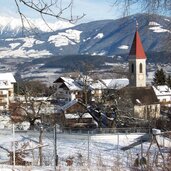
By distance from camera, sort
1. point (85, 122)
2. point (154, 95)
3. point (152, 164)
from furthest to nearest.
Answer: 1. point (154, 95)
2. point (85, 122)
3. point (152, 164)

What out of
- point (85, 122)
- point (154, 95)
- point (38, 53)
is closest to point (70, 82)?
point (154, 95)

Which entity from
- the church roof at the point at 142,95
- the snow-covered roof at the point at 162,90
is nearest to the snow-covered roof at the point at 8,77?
the church roof at the point at 142,95

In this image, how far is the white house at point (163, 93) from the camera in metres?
36.8

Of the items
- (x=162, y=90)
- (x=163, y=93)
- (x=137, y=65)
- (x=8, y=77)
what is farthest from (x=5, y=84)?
(x=163, y=93)

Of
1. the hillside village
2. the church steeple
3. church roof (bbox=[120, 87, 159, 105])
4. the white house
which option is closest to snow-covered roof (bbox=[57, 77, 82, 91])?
the hillside village

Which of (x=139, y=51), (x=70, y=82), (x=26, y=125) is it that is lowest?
(x=26, y=125)

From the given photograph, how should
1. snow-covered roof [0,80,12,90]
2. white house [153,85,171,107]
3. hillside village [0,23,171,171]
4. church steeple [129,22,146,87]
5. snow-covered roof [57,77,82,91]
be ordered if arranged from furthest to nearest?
church steeple [129,22,146,87]
snow-covered roof [0,80,12,90]
snow-covered roof [57,77,82,91]
white house [153,85,171,107]
hillside village [0,23,171,171]

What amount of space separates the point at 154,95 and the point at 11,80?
15693 millimetres

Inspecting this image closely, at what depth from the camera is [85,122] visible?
2497 centimetres

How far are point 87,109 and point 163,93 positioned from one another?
1413 centimetres

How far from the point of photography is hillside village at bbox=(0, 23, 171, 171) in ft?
70.0

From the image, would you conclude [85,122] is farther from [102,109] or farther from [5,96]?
[5,96]

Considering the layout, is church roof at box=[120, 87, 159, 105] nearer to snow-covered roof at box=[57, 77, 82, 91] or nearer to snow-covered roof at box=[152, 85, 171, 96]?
snow-covered roof at box=[152, 85, 171, 96]

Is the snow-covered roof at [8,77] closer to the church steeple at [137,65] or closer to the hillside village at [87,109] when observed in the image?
the hillside village at [87,109]
